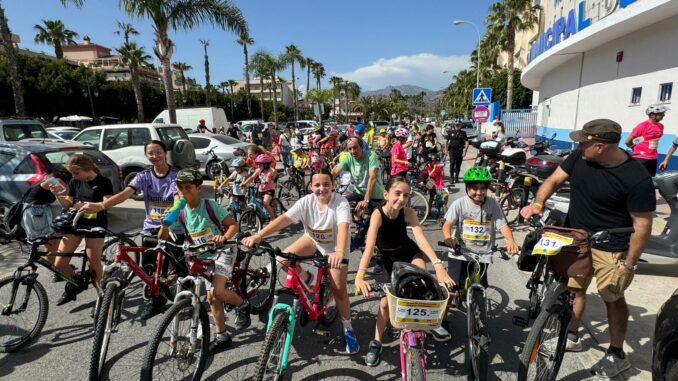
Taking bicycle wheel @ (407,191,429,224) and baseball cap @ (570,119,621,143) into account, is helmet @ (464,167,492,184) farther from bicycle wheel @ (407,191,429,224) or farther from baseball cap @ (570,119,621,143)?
bicycle wheel @ (407,191,429,224)

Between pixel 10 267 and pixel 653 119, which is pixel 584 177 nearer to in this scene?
pixel 653 119

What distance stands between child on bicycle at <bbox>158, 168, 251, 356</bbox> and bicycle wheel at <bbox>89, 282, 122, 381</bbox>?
2.35 feet

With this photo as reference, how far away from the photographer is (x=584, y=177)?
9.75 feet

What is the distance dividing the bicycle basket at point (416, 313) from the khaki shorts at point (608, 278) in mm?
1522

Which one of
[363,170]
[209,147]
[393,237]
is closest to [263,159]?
[363,170]

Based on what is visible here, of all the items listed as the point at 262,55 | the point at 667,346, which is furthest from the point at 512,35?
the point at 667,346

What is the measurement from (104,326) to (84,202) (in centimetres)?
180

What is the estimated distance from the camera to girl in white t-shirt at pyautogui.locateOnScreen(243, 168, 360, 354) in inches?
122

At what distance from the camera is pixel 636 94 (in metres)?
12.1

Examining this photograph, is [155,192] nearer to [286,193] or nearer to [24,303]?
[24,303]

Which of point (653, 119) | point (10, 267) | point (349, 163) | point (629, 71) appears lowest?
point (10, 267)

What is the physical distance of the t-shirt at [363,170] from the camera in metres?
5.56

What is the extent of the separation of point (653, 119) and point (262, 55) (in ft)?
125

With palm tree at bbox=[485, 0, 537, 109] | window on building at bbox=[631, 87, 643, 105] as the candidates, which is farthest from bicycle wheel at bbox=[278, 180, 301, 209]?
palm tree at bbox=[485, 0, 537, 109]
